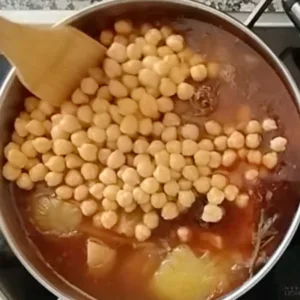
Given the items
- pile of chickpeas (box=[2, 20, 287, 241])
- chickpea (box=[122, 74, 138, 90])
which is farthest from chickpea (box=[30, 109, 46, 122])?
chickpea (box=[122, 74, 138, 90])

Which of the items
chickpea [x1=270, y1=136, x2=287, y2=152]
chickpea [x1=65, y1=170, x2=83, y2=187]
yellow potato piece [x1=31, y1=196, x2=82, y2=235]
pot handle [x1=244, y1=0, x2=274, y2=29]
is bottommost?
yellow potato piece [x1=31, y1=196, x2=82, y2=235]

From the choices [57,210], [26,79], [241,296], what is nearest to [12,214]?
[57,210]

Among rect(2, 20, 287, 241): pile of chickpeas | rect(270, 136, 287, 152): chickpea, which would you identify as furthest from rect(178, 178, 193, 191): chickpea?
rect(270, 136, 287, 152): chickpea

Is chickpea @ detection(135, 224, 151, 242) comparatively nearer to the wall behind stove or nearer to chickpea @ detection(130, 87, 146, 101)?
chickpea @ detection(130, 87, 146, 101)

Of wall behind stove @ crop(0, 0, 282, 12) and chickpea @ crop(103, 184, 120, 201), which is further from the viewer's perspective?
wall behind stove @ crop(0, 0, 282, 12)

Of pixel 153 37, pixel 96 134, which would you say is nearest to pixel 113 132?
pixel 96 134

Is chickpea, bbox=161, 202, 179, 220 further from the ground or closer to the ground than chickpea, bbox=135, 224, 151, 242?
further from the ground

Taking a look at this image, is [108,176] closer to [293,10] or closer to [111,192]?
[111,192]

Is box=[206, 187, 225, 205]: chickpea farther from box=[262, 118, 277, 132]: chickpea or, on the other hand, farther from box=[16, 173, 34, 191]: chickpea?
box=[16, 173, 34, 191]: chickpea
